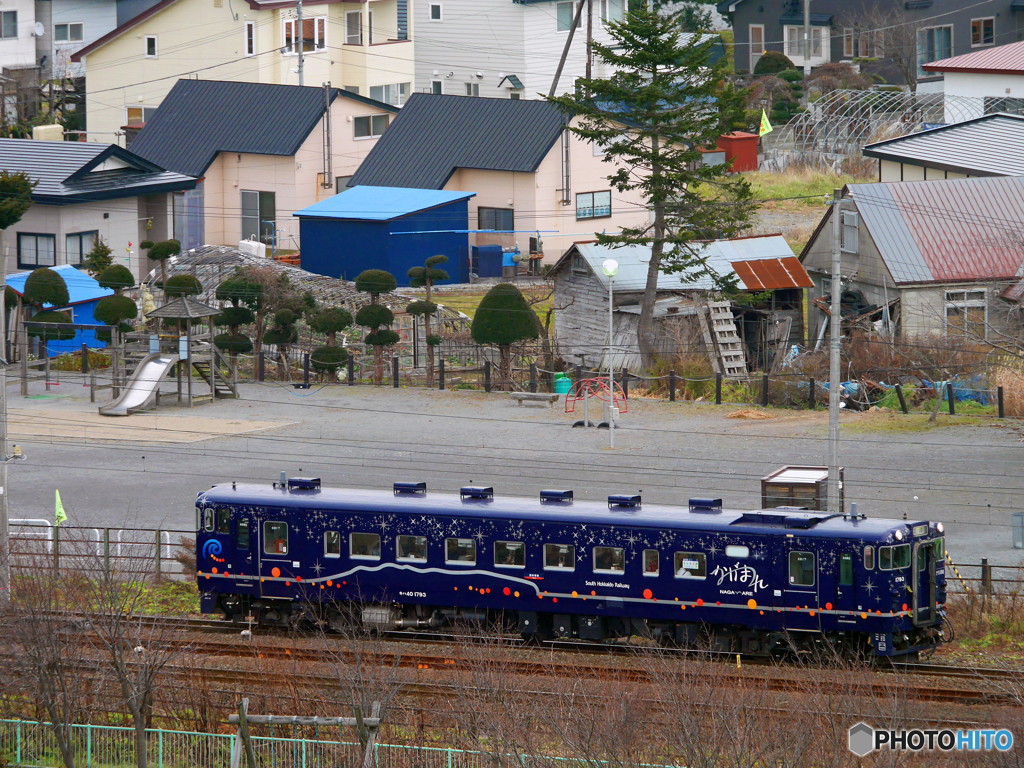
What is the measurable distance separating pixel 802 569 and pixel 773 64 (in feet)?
190

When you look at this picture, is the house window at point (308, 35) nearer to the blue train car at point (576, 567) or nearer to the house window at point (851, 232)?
the house window at point (851, 232)

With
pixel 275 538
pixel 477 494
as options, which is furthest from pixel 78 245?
pixel 477 494

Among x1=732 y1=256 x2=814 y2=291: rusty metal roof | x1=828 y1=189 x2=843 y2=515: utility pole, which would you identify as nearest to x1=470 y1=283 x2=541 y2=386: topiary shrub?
x1=732 y1=256 x2=814 y2=291: rusty metal roof

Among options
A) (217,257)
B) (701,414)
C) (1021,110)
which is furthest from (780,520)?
(1021,110)

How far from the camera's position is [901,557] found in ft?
67.4

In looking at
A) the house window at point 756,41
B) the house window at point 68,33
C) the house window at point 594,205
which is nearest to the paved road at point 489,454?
the house window at point 594,205

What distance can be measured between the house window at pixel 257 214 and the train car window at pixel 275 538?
3703cm

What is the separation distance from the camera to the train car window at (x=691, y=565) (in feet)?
69.8

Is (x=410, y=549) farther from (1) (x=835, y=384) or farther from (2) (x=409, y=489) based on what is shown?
(1) (x=835, y=384)

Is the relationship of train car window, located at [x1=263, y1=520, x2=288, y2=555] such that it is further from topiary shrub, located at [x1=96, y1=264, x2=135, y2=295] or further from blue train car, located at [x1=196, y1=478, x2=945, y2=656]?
topiary shrub, located at [x1=96, y1=264, x2=135, y2=295]

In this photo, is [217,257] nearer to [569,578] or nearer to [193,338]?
[193,338]

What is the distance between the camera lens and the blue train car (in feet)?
67.8

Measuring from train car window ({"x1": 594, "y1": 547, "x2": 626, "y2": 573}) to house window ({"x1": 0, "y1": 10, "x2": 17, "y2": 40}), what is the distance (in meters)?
64.0

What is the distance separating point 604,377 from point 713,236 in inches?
220
